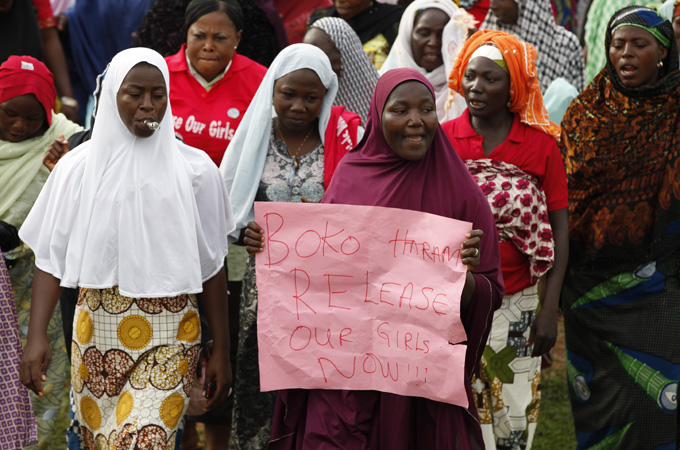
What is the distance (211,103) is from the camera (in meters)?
6.62

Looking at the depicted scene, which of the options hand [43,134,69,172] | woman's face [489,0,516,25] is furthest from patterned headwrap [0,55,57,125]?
woman's face [489,0,516,25]

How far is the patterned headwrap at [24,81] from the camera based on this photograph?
5.69m

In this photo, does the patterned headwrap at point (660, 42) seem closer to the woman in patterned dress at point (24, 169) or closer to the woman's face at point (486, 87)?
the woman's face at point (486, 87)

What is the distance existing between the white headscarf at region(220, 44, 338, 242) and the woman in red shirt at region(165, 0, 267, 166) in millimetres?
755

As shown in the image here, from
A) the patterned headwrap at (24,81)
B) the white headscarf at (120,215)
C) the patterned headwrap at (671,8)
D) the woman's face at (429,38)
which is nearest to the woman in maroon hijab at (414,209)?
the white headscarf at (120,215)

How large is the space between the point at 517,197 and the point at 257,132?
4.67 feet

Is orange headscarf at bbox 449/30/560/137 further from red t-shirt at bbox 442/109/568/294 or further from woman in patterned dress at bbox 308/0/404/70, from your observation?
woman in patterned dress at bbox 308/0/404/70

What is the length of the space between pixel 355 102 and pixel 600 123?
1564 mm

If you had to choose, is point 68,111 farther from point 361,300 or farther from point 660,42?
point 660,42

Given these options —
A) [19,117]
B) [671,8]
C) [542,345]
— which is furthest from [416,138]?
[671,8]

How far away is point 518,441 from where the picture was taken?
5.64 meters

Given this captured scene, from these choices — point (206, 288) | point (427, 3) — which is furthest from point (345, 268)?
point (427, 3)

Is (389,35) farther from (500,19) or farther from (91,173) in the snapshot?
(91,173)

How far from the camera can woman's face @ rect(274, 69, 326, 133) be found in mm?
5582
